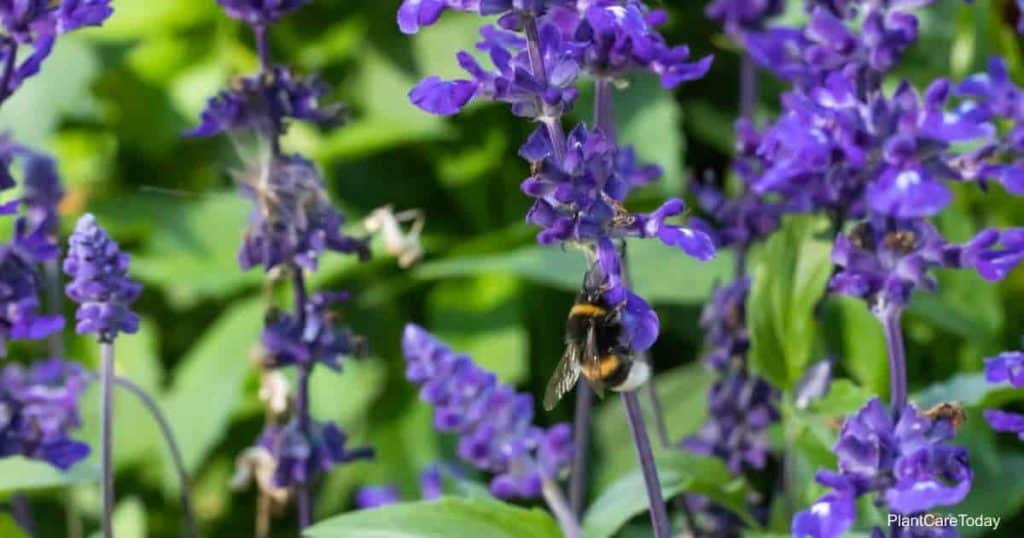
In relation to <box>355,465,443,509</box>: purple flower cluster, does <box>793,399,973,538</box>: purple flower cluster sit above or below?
above

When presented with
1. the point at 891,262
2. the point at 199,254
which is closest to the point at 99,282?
the point at 891,262

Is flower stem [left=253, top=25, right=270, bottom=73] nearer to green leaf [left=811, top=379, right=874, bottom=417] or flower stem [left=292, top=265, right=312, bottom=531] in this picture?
flower stem [left=292, top=265, right=312, bottom=531]

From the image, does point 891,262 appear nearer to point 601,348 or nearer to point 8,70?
point 601,348

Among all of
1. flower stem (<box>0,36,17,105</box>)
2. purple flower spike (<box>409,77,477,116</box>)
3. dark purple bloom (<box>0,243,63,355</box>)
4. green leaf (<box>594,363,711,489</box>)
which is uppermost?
purple flower spike (<box>409,77,477,116</box>)

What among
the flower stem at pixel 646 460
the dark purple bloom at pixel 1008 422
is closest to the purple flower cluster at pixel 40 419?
the flower stem at pixel 646 460

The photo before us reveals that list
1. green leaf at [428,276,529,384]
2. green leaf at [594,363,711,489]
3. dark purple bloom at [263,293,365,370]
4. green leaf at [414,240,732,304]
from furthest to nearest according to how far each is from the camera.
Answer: green leaf at [428,276,529,384]
green leaf at [594,363,711,489]
green leaf at [414,240,732,304]
dark purple bloom at [263,293,365,370]

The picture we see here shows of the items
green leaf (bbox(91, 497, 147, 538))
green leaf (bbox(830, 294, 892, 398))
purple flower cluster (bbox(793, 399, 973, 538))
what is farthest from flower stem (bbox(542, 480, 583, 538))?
green leaf (bbox(91, 497, 147, 538))

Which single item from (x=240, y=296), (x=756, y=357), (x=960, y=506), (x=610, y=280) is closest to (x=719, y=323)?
(x=756, y=357)
